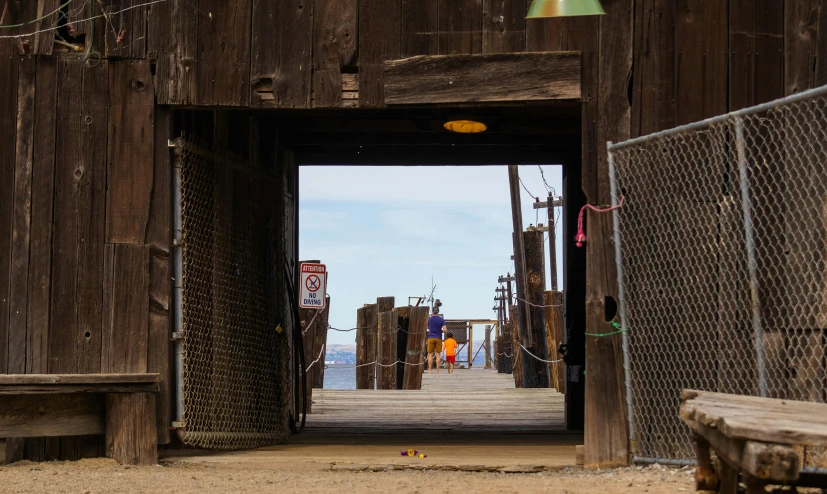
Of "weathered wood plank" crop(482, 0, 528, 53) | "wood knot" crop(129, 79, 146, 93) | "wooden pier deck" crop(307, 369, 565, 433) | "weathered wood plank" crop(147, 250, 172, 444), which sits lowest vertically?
"wooden pier deck" crop(307, 369, 565, 433)

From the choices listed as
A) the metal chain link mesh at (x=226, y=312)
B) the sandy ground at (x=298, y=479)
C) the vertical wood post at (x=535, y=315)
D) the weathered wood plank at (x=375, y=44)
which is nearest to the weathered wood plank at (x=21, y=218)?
the sandy ground at (x=298, y=479)

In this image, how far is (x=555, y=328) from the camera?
60.2ft

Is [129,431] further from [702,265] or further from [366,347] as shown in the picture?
[366,347]

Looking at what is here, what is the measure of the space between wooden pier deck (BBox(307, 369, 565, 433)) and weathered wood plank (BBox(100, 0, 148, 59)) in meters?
4.68

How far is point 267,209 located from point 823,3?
5.24 m

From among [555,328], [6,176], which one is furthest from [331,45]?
[555,328]

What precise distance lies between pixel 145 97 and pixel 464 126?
3.39 meters

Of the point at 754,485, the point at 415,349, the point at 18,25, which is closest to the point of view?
the point at 754,485

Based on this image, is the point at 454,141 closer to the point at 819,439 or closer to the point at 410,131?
the point at 410,131

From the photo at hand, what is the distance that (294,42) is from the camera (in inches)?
310

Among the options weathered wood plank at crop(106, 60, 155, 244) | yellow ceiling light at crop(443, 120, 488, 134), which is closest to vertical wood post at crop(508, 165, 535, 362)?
yellow ceiling light at crop(443, 120, 488, 134)

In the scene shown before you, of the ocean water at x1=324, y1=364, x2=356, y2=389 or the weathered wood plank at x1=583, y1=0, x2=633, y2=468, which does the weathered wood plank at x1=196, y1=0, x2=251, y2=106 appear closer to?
the weathered wood plank at x1=583, y1=0, x2=633, y2=468

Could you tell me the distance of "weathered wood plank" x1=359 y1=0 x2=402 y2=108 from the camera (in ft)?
25.6

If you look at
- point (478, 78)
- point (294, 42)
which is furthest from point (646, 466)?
point (294, 42)
